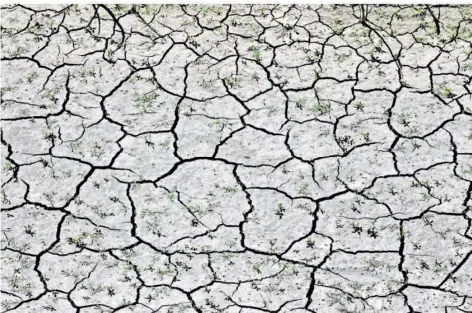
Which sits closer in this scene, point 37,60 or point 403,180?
point 403,180

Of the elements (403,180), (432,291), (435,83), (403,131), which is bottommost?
(432,291)

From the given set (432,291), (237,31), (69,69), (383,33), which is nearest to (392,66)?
(383,33)

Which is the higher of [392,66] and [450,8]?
[450,8]

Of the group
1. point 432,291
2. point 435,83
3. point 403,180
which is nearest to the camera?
point 432,291

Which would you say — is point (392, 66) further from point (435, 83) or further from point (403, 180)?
point (403, 180)

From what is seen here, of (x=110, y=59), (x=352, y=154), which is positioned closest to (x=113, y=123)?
(x=110, y=59)

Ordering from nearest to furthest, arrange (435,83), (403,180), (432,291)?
(432,291) → (403,180) → (435,83)
